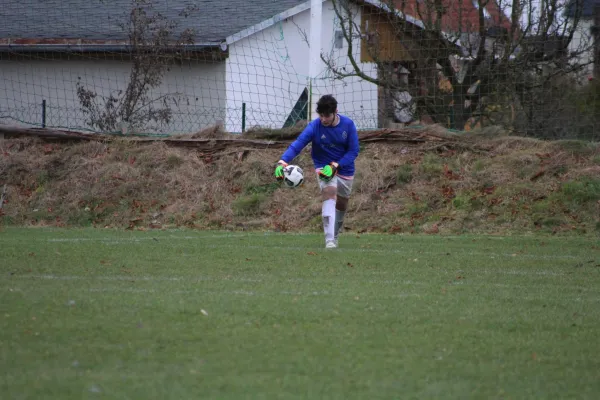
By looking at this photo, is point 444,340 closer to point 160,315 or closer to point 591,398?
point 591,398

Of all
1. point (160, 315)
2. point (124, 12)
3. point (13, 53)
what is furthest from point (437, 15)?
point (160, 315)

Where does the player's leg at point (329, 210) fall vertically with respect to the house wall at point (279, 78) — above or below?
below

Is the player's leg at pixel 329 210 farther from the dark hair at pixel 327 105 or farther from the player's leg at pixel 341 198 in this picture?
the dark hair at pixel 327 105

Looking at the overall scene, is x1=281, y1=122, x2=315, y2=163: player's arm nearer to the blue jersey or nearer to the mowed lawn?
the blue jersey

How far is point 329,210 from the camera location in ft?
36.4

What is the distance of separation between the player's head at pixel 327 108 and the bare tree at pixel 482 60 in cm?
798

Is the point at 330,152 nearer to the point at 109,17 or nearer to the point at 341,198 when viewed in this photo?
the point at 341,198

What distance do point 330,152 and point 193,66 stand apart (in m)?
10.7

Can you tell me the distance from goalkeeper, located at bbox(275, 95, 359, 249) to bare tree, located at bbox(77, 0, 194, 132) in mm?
8612

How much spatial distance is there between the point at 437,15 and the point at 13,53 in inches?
423

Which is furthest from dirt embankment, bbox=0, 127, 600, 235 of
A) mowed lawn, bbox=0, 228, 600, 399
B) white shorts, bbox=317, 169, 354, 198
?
mowed lawn, bbox=0, 228, 600, 399

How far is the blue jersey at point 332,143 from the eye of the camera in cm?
1120

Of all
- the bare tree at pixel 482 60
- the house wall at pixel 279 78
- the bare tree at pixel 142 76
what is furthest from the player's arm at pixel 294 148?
the bare tree at pixel 142 76

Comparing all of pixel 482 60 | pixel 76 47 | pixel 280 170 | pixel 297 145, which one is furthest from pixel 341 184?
pixel 76 47
